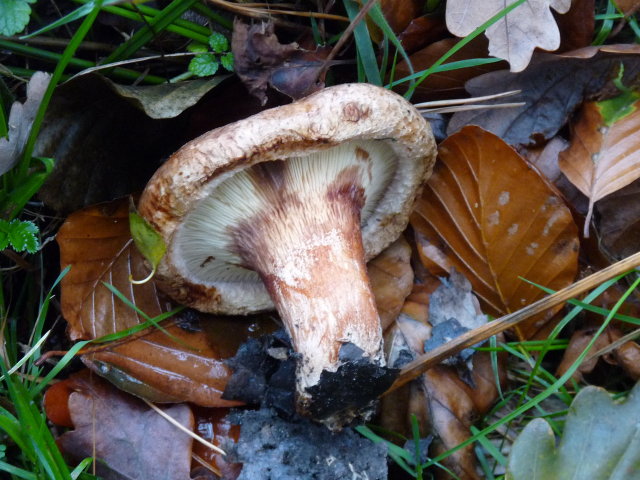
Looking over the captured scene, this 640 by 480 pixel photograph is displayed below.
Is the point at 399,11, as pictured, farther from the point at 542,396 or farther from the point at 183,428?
the point at 183,428

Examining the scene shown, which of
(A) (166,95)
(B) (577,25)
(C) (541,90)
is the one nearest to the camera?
(A) (166,95)

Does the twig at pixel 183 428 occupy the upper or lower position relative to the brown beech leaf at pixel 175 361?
lower

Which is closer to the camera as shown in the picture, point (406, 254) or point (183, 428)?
point (183, 428)

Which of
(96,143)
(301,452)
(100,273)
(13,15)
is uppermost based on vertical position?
(13,15)

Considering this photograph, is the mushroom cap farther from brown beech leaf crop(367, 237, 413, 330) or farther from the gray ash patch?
the gray ash patch

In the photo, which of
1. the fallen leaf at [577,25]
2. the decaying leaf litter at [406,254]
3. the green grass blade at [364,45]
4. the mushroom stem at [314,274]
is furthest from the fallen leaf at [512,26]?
the mushroom stem at [314,274]

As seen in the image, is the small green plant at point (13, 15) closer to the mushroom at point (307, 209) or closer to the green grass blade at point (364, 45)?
the mushroom at point (307, 209)

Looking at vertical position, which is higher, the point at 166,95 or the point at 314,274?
the point at 166,95

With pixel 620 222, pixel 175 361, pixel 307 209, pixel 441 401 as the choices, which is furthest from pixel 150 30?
pixel 620 222
